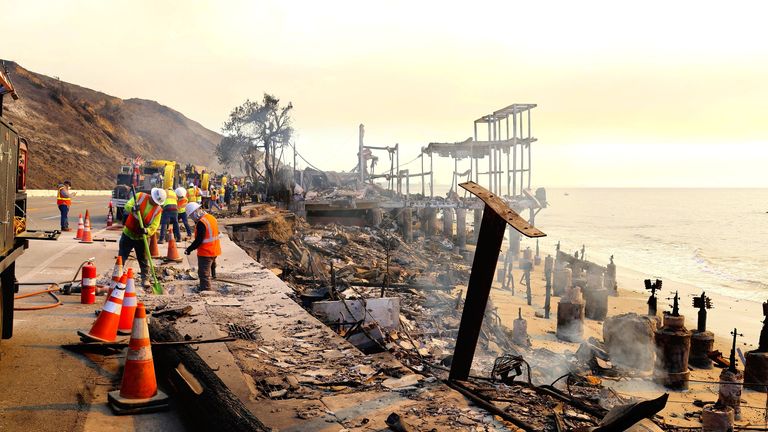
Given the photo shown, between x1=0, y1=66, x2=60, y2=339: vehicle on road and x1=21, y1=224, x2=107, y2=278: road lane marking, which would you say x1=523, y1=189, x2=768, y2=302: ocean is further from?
x1=0, y1=66, x2=60, y2=339: vehicle on road

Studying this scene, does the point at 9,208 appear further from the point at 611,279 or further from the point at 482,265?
the point at 611,279

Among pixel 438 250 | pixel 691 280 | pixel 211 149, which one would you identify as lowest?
pixel 691 280

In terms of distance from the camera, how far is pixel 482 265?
5.32 metres

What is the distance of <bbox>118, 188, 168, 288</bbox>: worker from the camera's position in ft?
33.0

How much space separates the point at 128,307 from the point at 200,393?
2498 mm

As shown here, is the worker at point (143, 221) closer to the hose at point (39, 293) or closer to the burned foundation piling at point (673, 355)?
the hose at point (39, 293)

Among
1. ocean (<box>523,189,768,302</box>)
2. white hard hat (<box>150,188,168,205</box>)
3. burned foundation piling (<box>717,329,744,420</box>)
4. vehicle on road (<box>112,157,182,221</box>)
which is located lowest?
ocean (<box>523,189,768,302</box>)

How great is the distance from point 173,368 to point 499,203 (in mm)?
3513

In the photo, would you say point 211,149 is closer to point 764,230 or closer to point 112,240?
point 764,230

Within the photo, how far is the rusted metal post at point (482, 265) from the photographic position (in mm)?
5020

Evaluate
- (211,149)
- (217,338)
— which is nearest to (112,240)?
(217,338)

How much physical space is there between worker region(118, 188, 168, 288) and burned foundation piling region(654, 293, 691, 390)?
8798 mm

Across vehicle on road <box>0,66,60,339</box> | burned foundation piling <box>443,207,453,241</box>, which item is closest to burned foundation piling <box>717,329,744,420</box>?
vehicle on road <box>0,66,60,339</box>

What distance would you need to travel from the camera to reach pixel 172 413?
5.31 meters
